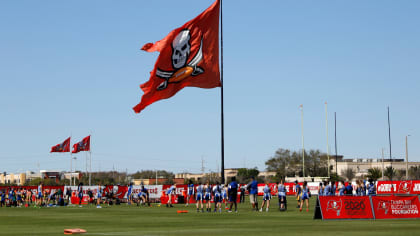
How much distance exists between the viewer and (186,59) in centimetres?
2941

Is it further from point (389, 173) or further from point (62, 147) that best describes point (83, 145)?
point (389, 173)

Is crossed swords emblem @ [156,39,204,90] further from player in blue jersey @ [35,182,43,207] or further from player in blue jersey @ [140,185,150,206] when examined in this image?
player in blue jersey @ [35,182,43,207]

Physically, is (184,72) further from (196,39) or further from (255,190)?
(255,190)

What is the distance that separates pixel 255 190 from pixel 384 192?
4181cm

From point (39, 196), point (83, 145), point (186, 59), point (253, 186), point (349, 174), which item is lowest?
point (39, 196)

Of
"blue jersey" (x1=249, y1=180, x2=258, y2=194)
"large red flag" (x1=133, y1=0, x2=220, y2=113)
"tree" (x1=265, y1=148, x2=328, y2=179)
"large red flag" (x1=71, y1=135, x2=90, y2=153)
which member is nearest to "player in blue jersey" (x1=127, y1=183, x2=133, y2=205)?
"large red flag" (x1=71, y1=135, x2=90, y2=153)

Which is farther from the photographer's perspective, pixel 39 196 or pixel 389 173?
pixel 389 173

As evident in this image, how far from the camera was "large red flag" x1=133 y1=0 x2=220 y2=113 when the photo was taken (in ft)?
92.6

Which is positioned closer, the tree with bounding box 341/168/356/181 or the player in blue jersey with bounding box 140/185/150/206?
the player in blue jersey with bounding box 140/185/150/206

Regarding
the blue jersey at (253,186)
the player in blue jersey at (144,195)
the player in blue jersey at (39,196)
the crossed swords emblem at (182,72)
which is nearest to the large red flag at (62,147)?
the player in blue jersey at (39,196)

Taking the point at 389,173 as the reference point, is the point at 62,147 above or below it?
above

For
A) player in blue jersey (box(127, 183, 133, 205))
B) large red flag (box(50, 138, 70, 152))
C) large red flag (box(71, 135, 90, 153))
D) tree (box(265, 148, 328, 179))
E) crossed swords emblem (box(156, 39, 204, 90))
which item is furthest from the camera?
tree (box(265, 148, 328, 179))

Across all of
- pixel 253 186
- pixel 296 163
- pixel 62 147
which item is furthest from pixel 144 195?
pixel 296 163

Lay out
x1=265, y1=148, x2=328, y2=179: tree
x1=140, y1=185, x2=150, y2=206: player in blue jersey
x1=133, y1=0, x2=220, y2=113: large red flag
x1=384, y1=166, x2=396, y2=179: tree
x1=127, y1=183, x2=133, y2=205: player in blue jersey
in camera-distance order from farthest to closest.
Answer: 1. x1=265, y1=148, x2=328, y2=179: tree
2. x1=384, y1=166, x2=396, y2=179: tree
3. x1=127, y1=183, x2=133, y2=205: player in blue jersey
4. x1=140, y1=185, x2=150, y2=206: player in blue jersey
5. x1=133, y1=0, x2=220, y2=113: large red flag
